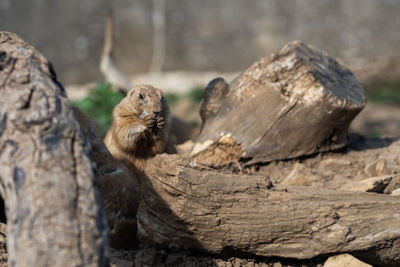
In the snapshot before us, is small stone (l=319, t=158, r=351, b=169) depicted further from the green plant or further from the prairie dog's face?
the green plant

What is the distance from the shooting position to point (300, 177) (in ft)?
11.4

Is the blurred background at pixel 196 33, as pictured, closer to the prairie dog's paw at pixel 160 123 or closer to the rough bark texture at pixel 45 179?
the prairie dog's paw at pixel 160 123

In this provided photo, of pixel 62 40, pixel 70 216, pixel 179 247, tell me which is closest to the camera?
pixel 70 216

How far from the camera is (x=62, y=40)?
13422mm

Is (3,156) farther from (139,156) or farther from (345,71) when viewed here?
(345,71)

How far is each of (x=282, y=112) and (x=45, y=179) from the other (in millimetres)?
2438

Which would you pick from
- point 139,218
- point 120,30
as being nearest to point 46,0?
point 120,30

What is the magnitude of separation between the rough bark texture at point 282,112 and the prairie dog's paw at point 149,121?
0.58 m

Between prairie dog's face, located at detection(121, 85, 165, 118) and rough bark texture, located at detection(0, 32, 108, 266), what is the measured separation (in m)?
1.55

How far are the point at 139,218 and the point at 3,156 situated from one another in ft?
3.25

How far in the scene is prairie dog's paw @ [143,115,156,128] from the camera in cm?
353

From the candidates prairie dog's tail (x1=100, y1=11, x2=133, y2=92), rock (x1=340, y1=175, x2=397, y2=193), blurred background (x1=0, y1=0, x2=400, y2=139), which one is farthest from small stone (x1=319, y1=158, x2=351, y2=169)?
blurred background (x1=0, y1=0, x2=400, y2=139)

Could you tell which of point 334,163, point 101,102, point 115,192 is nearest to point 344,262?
point 334,163

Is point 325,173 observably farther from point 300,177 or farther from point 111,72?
point 111,72
